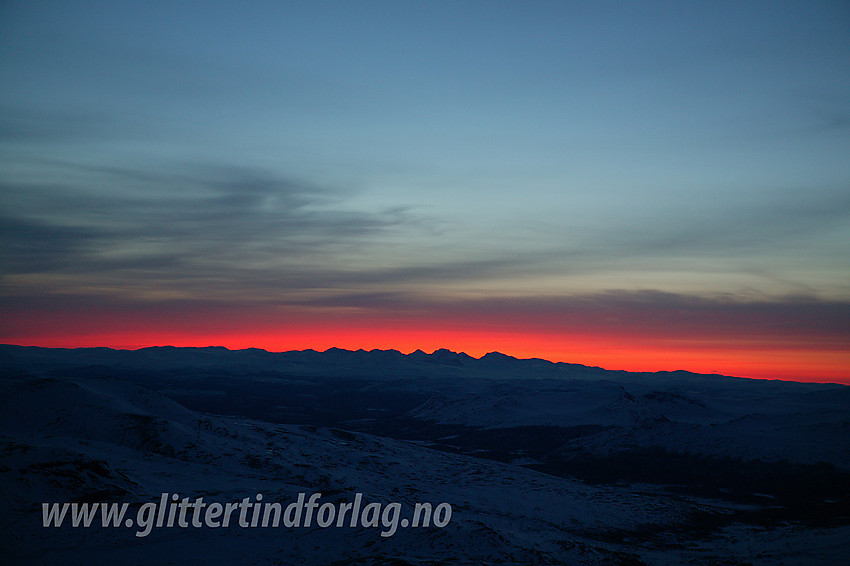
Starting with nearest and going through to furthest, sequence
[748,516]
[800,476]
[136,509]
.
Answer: [136,509]
[748,516]
[800,476]

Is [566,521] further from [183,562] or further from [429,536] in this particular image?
[183,562]

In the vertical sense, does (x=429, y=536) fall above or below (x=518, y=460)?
above

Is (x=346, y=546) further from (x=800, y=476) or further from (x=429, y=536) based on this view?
(x=800, y=476)

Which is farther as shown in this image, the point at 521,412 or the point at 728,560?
the point at 521,412

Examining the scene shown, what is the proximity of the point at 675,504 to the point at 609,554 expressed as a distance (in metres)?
28.3

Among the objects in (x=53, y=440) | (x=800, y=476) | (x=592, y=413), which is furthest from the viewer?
(x=592, y=413)

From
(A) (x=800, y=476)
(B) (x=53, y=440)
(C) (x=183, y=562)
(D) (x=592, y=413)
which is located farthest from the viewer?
(D) (x=592, y=413)

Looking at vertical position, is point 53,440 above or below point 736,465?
above

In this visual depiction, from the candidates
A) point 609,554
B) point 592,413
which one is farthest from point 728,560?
point 592,413

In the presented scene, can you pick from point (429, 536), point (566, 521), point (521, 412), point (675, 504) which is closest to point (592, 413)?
point (521, 412)

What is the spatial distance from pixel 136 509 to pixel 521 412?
118086 millimetres

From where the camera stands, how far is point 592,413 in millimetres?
139375

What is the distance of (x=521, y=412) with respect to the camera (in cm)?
14712

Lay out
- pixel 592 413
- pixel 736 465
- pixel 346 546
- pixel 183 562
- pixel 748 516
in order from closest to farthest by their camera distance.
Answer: pixel 183 562, pixel 346 546, pixel 748 516, pixel 736 465, pixel 592 413
